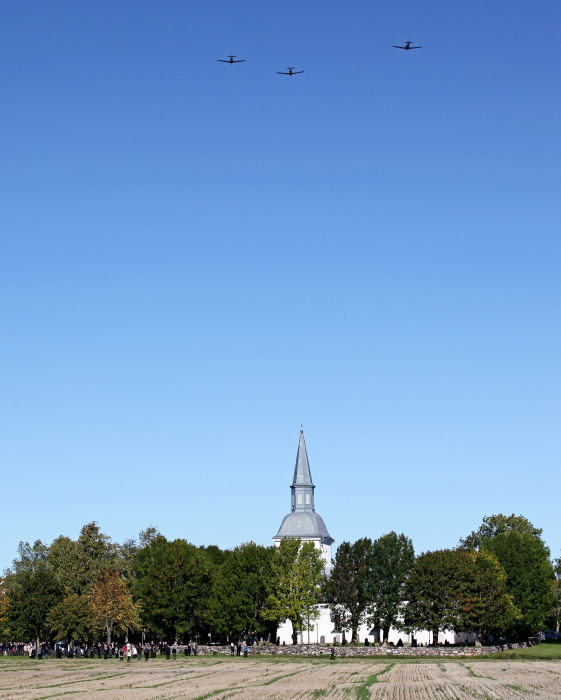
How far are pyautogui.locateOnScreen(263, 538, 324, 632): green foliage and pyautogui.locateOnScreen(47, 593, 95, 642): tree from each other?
22316mm

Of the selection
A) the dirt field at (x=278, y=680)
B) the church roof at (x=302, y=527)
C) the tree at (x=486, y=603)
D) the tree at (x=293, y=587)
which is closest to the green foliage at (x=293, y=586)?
the tree at (x=293, y=587)

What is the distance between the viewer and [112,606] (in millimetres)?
114000

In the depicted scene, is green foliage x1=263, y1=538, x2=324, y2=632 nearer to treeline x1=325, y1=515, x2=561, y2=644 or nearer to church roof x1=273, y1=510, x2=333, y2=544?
treeline x1=325, y1=515, x2=561, y2=644

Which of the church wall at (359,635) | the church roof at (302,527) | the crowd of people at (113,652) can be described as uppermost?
the church roof at (302,527)

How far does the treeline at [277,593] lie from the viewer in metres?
119

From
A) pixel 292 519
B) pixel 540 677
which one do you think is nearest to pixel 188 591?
pixel 540 677

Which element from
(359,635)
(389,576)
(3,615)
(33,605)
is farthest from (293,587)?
(3,615)

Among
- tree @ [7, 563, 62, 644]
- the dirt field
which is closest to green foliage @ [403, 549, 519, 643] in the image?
the dirt field

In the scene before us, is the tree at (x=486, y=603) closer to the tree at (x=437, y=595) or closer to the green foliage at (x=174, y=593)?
the tree at (x=437, y=595)

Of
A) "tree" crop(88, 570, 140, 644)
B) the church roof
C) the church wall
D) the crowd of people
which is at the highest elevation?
the church roof

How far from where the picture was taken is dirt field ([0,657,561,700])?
165 ft

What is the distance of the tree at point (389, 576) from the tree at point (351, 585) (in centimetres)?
95

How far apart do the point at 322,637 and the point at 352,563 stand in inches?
935

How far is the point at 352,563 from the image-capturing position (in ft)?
437
